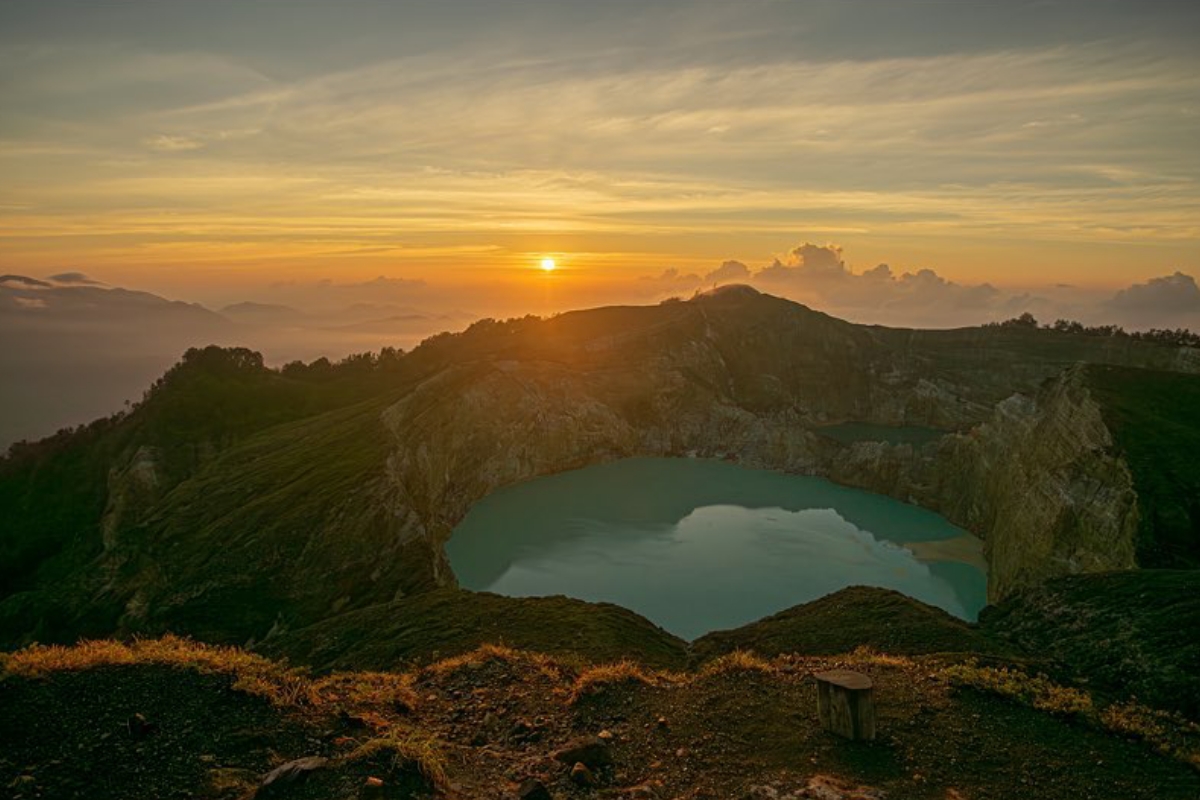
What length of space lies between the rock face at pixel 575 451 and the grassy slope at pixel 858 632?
19337mm

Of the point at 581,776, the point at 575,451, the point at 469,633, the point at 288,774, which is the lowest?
the point at 469,633

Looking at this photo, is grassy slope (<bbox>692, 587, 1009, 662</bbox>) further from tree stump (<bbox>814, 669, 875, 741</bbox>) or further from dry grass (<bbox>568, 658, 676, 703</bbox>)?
tree stump (<bbox>814, 669, 875, 741</bbox>)

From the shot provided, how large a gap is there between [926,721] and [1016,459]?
192 ft

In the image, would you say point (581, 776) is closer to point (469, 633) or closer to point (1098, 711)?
point (1098, 711)

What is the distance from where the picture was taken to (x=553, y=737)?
16.3 metres

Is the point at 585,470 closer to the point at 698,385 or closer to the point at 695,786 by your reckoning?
the point at 698,385

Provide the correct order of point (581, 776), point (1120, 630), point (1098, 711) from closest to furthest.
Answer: point (581, 776) → point (1098, 711) → point (1120, 630)

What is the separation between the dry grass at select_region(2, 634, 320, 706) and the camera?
15.1 m

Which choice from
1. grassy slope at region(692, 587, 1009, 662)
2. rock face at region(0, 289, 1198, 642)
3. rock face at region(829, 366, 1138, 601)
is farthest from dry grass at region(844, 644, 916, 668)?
rock face at region(0, 289, 1198, 642)

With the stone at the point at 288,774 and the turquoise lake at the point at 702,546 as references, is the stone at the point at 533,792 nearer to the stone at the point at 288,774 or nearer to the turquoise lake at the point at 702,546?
the stone at the point at 288,774

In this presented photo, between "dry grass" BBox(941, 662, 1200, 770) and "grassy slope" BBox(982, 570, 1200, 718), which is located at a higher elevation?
"dry grass" BBox(941, 662, 1200, 770)

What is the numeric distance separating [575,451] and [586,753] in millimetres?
85093

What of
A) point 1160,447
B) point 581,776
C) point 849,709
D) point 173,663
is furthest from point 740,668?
point 1160,447

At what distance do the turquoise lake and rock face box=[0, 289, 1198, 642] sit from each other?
390 cm
